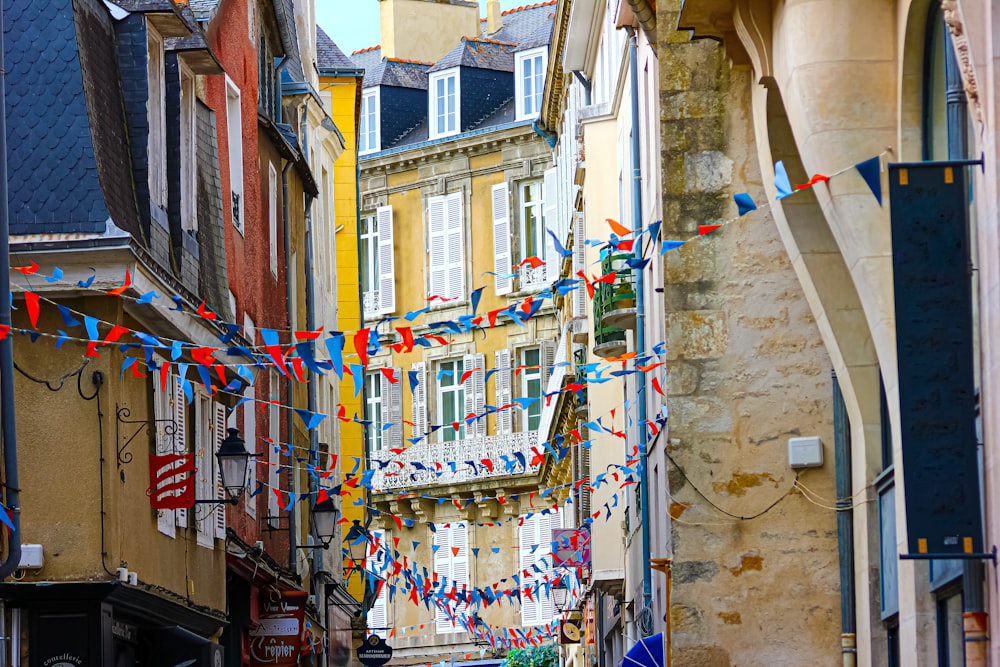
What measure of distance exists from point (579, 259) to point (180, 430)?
1478cm

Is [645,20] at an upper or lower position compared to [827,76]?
upper

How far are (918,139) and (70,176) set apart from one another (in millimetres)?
7371

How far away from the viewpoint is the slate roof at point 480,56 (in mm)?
47562

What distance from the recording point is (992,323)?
7883mm

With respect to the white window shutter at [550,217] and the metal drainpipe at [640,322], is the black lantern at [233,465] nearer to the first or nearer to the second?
the metal drainpipe at [640,322]

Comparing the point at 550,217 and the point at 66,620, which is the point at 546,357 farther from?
the point at 66,620

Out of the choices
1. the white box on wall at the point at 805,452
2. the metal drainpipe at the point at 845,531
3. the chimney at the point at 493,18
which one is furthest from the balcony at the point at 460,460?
the metal drainpipe at the point at 845,531

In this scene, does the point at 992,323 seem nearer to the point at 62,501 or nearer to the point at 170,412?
the point at 62,501

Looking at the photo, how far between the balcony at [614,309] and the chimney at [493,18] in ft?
91.7

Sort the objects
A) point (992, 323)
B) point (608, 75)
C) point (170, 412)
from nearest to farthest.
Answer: point (992, 323)
point (170, 412)
point (608, 75)

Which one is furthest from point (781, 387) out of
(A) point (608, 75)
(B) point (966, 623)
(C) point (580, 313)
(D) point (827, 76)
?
(C) point (580, 313)

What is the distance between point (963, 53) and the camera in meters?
7.98

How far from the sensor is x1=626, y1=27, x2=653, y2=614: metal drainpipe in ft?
67.7

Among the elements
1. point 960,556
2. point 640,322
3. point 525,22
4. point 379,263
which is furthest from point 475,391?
point 960,556
